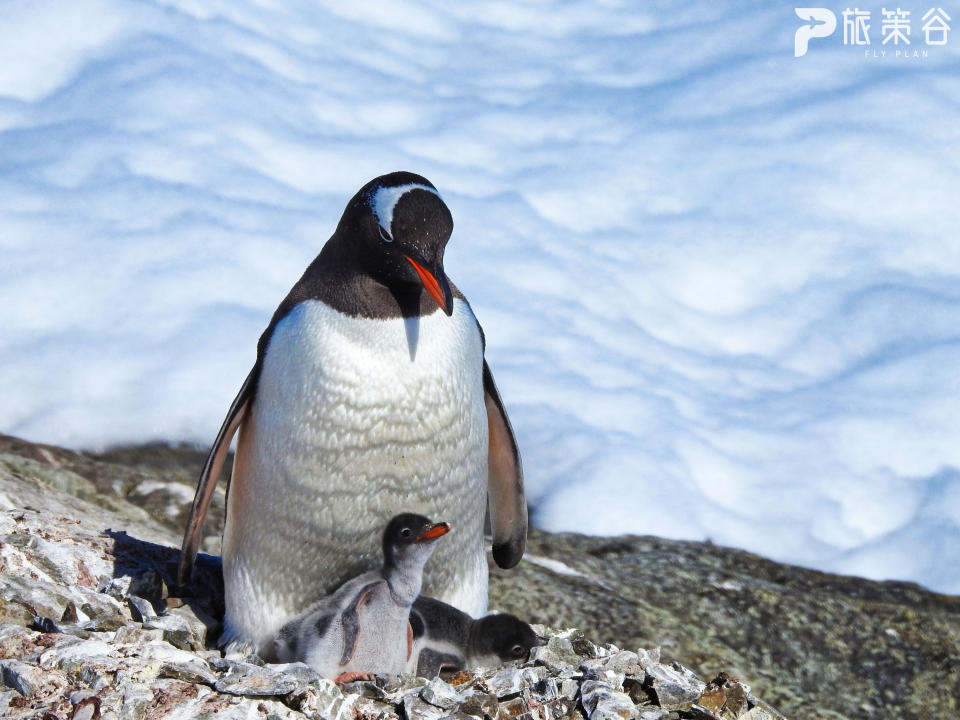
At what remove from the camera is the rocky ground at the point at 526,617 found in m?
3.24

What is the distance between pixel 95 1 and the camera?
13711mm

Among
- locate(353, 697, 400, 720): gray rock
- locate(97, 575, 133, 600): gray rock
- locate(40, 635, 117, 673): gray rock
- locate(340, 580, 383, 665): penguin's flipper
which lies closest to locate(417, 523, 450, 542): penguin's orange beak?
locate(340, 580, 383, 665): penguin's flipper

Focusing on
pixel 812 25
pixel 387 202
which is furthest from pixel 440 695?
pixel 812 25

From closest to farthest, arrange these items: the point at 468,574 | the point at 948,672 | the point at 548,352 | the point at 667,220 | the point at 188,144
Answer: the point at 468,574 < the point at 948,672 < the point at 548,352 < the point at 188,144 < the point at 667,220

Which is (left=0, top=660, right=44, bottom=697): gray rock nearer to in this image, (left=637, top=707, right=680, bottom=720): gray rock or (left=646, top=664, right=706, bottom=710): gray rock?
(left=637, top=707, right=680, bottom=720): gray rock

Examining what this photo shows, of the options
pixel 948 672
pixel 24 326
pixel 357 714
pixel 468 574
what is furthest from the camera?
pixel 24 326

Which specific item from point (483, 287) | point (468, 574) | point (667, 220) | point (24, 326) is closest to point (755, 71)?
point (667, 220)

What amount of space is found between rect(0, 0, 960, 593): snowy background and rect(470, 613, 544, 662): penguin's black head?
10.1ft

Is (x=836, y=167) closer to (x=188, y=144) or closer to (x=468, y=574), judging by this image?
(x=188, y=144)

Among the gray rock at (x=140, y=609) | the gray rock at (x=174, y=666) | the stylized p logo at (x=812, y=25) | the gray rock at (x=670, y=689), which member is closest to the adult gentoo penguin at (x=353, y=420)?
the gray rock at (x=140, y=609)

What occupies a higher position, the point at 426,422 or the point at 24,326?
the point at 426,422

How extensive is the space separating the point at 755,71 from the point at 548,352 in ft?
26.6

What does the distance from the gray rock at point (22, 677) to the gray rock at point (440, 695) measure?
3.53 ft

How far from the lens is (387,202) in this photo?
3.50 metres
